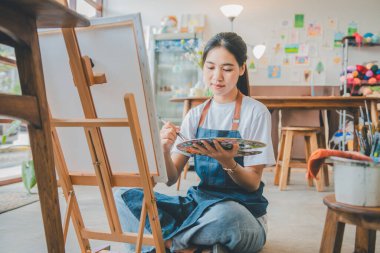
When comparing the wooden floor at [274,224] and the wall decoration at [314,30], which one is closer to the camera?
the wooden floor at [274,224]

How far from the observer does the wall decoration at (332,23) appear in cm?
504

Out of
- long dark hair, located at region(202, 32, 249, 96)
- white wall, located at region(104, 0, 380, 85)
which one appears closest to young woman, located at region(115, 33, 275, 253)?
long dark hair, located at region(202, 32, 249, 96)

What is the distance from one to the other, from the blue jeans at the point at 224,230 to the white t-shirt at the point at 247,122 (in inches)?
7.8

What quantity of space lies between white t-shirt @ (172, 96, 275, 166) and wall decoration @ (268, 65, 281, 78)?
3889 mm

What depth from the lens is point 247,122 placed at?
1.35 metres

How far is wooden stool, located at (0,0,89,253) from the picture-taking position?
2.28 ft

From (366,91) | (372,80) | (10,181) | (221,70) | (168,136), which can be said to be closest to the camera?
(168,136)

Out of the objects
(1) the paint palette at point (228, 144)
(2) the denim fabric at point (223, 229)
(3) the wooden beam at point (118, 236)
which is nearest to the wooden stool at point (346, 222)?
(1) the paint palette at point (228, 144)

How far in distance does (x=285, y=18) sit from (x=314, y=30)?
18.0 inches

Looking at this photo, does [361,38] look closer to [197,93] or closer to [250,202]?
[197,93]

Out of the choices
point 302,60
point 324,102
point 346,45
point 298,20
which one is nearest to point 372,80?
point 346,45

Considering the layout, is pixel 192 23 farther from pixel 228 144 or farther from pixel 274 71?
pixel 228 144

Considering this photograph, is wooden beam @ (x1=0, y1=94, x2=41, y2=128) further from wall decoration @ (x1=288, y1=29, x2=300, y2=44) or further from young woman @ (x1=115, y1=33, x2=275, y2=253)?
wall decoration @ (x1=288, y1=29, x2=300, y2=44)

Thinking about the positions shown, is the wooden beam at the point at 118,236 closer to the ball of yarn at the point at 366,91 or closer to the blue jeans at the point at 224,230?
the blue jeans at the point at 224,230
